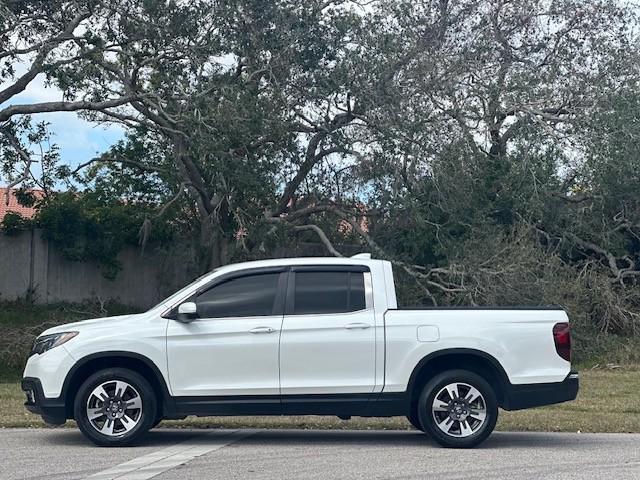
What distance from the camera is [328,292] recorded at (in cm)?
1016

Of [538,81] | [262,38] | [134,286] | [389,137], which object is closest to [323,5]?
[262,38]

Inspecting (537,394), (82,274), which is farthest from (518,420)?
(82,274)

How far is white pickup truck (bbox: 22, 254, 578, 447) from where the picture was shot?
32.2 feet

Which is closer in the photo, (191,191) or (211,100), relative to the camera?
(211,100)

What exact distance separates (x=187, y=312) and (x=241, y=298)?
0.59m

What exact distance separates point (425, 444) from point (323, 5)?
11757mm

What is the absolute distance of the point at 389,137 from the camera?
19.3 m

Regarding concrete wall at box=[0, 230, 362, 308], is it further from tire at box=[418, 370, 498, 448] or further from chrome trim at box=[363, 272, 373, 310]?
tire at box=[418, 370, 498, 448]

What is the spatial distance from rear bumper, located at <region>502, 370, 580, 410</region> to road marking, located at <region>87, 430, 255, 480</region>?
288 centimetres

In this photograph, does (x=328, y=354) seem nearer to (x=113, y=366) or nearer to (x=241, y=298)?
(x=241, y=298)

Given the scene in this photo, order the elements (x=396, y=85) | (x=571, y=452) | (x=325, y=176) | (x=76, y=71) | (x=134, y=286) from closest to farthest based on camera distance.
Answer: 1. (x=571, y=452)
2. (x=76, y=71)
3. (x=396, y=85)
4. (x=325, y=176)
5. (x=134, y=286)

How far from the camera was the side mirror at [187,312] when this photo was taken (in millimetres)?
9844

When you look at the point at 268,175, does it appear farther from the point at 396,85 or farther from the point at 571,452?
the point at 571,452

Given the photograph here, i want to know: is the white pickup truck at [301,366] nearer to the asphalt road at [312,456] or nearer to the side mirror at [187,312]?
the side mirror at [187,312]
